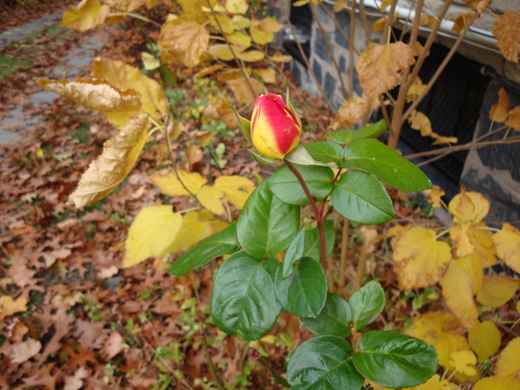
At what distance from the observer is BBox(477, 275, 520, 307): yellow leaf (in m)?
0.99

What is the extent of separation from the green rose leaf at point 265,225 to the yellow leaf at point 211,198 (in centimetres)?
37

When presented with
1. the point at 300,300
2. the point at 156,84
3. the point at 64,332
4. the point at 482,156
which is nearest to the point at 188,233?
the point at 156,84

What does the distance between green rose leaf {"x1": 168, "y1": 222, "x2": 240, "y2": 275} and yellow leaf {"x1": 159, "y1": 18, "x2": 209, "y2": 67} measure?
0.59 meters

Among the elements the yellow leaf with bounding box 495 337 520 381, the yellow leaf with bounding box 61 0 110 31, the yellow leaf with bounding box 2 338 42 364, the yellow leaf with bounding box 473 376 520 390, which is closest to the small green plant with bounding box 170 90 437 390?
the yellow leaf with bounding box 473 376 520 390

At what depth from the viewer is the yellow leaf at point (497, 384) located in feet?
2.13

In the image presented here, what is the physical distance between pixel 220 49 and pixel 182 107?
2.73 metres

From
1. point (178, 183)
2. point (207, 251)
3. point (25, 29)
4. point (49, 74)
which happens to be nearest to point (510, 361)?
point (207, 251)

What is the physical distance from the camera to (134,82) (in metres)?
0.87

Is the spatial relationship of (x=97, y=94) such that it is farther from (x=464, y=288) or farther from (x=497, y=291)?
(x=497, y=291)

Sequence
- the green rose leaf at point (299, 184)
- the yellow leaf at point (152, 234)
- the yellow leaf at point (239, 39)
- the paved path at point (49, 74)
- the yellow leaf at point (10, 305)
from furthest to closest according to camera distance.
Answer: the paved path at point (49, 74), the yellow leaf at point (10, 305), the yellow leaf at point (239, 39), the yellow leaf at point (152, 234), the green rose leaf at point (299, 184)

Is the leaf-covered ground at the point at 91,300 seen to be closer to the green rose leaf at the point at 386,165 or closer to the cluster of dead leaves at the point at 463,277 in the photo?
the cluster of dead leaves at the point at 463,277

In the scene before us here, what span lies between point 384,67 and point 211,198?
561mm

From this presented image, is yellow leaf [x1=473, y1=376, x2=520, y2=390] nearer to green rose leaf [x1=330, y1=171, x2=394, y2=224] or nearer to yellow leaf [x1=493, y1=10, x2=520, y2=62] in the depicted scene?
green rose leaf [x1=330, y1=171, x2=394, y2=224]

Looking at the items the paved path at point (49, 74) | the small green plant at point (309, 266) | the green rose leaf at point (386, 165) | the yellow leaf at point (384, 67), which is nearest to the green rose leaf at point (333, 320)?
the small green plant at point (309, 266)
